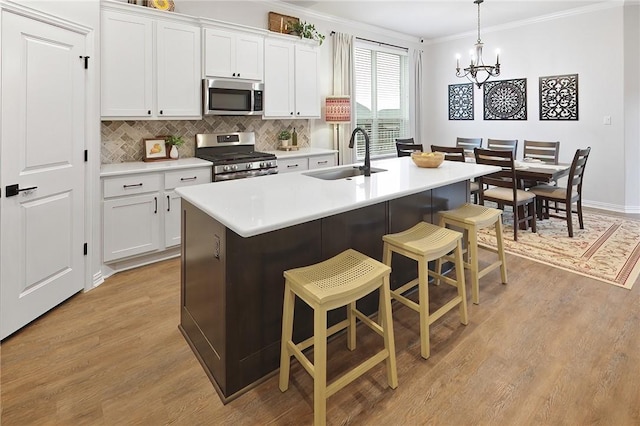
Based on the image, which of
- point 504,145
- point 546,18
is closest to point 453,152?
point 504,145

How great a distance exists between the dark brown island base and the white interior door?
3.65 feet

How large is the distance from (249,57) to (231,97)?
544 millimetres

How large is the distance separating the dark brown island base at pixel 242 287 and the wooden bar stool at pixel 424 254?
267 mm

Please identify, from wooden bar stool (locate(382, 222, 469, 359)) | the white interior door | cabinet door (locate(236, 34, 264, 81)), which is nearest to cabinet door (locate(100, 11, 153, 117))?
the white interior door

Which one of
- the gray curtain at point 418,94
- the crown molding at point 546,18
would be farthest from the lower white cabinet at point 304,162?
the crown molding at point 546,18

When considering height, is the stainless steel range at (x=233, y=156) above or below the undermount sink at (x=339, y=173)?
above

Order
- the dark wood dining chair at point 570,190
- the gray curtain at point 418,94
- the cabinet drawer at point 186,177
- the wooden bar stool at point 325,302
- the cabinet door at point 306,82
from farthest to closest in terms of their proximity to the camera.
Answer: the gray curtain at point 418,94 → the cabinet door at point 306,82 → the dark wood dining chair at point 570,190 → the cabinet drawer at point 186,177 → the wooden bar stool at point 325,302

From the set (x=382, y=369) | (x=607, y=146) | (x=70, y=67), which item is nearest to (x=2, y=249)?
(x=70, y=67)

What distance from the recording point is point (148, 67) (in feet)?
11.7

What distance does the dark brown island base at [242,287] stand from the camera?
1811 mm

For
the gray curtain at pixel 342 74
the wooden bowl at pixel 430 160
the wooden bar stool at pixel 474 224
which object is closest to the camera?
the wooden bar stool at pixel 474 224

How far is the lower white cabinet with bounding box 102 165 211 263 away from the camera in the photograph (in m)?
3.22

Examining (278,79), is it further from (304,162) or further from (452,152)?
(452,152)

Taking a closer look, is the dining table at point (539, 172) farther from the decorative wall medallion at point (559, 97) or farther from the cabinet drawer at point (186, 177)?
the cabinet drawer at point (186, 177)
